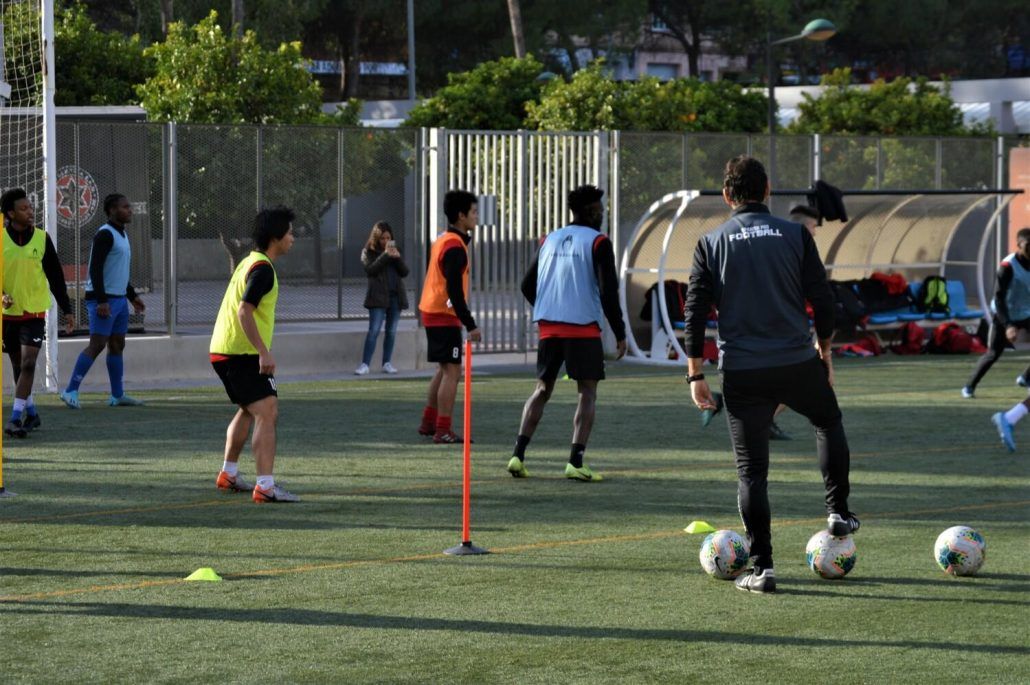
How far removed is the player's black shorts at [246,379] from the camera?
10414mm

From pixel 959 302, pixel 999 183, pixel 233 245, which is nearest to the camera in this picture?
pixel 233 245

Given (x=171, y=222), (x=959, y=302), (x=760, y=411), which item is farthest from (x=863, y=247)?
(x=760, y=411)

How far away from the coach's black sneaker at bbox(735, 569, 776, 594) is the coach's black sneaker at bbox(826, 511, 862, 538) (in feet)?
1.29

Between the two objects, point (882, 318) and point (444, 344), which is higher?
point (444, 344)

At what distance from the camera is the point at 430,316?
43.9 ft

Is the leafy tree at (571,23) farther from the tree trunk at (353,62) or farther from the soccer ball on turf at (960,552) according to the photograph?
the soccer ball on turf at (960,552)

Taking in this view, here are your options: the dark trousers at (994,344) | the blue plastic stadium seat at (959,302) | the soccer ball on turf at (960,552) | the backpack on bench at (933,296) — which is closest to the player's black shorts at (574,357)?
the soccer ball on turf at (960,552)

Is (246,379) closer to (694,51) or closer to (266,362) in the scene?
(266,362)

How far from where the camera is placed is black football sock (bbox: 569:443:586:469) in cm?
1145

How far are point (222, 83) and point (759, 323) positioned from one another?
66.8 ft

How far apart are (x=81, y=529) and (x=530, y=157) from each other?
13.0m

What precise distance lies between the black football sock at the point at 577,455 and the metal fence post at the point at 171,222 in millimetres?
9001

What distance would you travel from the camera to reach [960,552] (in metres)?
8.09

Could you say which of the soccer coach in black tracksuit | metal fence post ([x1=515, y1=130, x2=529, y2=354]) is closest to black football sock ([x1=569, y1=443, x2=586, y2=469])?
the soccer coach in black tracksuit
